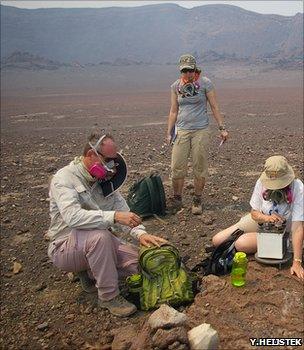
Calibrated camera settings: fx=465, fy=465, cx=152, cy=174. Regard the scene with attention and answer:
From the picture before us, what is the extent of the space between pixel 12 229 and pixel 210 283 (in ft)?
11.2

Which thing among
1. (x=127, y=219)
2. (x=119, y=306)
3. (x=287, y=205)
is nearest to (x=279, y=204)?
(x=287, y=205)

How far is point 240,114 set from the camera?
1931 centimetres

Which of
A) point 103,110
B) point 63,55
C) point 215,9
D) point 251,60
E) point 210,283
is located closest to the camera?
point 210,283

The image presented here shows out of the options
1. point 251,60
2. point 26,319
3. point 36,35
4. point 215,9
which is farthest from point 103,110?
point 215,9

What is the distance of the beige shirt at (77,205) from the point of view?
12.8 ft

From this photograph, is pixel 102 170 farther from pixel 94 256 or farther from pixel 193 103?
pixel 193 103

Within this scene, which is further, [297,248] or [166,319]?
[297,248]

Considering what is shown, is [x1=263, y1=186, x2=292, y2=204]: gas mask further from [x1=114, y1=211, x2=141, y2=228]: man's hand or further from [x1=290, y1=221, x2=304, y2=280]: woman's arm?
[x1=114, y1=211, x2=141, y2=228]: man's hand

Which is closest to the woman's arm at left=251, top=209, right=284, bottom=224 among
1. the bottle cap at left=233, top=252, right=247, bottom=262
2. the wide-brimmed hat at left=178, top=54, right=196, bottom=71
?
the bottle cap at left=233, top=252, right=247, bottom=262

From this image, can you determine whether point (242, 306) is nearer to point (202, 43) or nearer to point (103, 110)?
point (103, 110)

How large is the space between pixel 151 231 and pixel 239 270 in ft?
6.92

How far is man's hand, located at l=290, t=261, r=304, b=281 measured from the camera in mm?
3912

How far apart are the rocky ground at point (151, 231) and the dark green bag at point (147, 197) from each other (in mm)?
195

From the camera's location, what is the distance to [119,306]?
4.01 m
